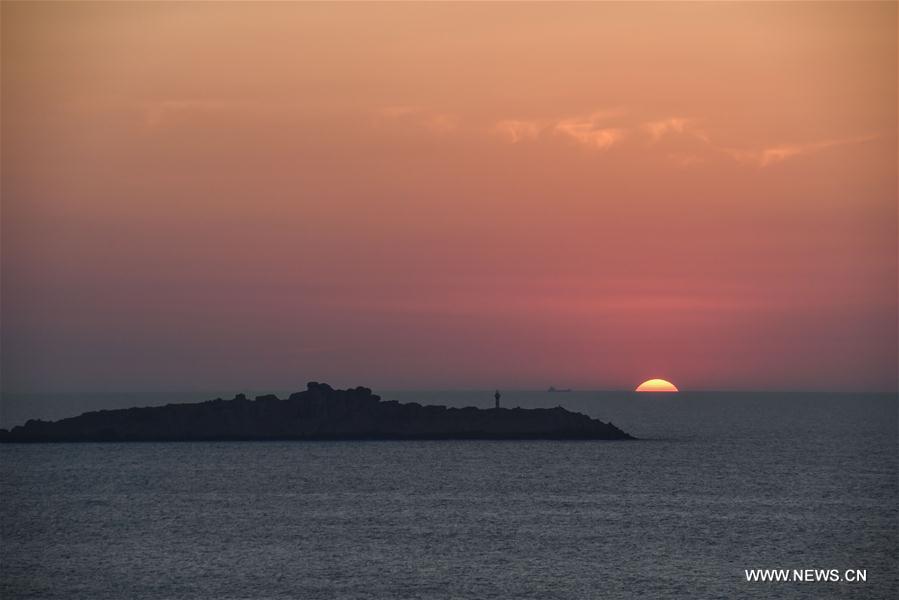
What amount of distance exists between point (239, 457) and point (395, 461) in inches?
719

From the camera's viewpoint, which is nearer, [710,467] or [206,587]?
[206,587]

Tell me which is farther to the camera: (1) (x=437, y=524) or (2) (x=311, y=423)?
(2) (x=311, y=423)

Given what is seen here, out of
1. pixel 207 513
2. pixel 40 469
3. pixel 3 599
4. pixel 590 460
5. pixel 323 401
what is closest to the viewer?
pixel 3 599

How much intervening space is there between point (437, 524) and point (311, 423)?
82.0 metres

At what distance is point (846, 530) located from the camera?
80.4 m

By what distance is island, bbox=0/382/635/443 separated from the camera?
515 ft

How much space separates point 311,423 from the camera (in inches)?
6344

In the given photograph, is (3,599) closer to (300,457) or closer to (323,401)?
(300,457)

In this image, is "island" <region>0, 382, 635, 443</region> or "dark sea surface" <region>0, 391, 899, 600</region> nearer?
"dark sea surface" <region>0, 391, 899, 600</region>

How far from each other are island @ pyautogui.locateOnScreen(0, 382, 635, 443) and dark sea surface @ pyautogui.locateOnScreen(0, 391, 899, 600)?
1828cm

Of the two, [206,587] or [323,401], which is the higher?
[323,401]

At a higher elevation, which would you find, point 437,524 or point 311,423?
point 311,423

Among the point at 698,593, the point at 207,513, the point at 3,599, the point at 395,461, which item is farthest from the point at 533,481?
the point at 3,599

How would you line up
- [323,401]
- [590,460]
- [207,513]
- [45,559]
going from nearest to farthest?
[45,559]
[207,513]
[590,460]
[323,401]
